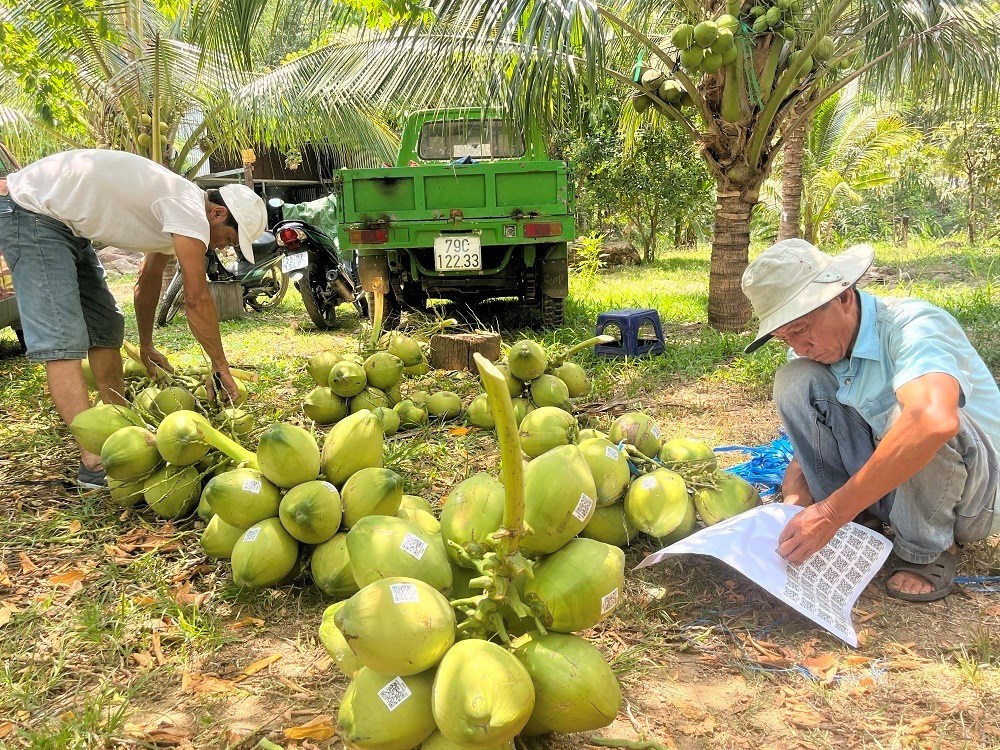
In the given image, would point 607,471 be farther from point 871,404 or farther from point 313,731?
point 313,731

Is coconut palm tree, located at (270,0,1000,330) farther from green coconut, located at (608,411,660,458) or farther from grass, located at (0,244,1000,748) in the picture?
grass, located at (0,244,1000,748)

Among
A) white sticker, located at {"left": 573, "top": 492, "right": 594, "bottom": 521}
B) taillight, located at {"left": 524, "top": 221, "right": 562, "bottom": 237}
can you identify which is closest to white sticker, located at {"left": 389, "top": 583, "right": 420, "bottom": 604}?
white sticker, located at {"left": 573, "top": 492, "right": 594, "bottom": 521}

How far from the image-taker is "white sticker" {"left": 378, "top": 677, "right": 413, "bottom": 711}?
1.32 meters

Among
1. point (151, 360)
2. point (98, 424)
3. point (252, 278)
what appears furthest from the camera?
point (252, 278)

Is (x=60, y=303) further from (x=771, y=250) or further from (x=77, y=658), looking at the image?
(x=771, y=250)

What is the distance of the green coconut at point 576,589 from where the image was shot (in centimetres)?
145

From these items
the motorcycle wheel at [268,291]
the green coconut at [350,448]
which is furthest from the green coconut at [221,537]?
the motorcycle wheel at [268,291]

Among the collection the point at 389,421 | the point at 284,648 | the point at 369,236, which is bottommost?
the point at 284,648

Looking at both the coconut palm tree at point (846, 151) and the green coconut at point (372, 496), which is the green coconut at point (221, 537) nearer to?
the green coconut at point (372, 496)

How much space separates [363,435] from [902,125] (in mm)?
13266

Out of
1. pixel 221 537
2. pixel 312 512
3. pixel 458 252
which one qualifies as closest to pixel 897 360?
pixel 312 512

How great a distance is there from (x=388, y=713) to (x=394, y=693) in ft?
0.12

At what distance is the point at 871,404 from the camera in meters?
2.16

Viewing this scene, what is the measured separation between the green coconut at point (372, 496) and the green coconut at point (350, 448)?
130mm
